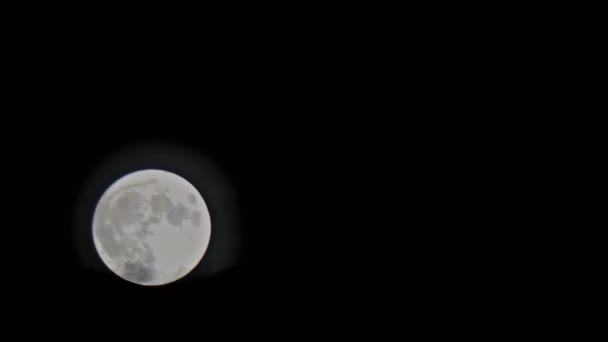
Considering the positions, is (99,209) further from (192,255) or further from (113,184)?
(192,255)

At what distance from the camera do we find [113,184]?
4.83 m

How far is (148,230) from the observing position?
186 inches

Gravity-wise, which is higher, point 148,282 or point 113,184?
point 113,184

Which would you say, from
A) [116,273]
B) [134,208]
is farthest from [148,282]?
[134,208]

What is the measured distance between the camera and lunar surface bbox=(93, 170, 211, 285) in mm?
4746

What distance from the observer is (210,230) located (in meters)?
5.00

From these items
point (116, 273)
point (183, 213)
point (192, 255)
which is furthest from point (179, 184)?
point (116, 273)

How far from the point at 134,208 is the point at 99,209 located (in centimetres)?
31

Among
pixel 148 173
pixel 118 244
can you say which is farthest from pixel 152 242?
pixel 148 173

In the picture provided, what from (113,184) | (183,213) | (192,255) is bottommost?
(192,255)

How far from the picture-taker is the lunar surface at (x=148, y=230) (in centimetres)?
475

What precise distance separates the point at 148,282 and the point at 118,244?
429 millimetres

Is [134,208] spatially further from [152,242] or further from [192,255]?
[192,255]

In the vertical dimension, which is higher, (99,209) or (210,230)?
(99,209)
